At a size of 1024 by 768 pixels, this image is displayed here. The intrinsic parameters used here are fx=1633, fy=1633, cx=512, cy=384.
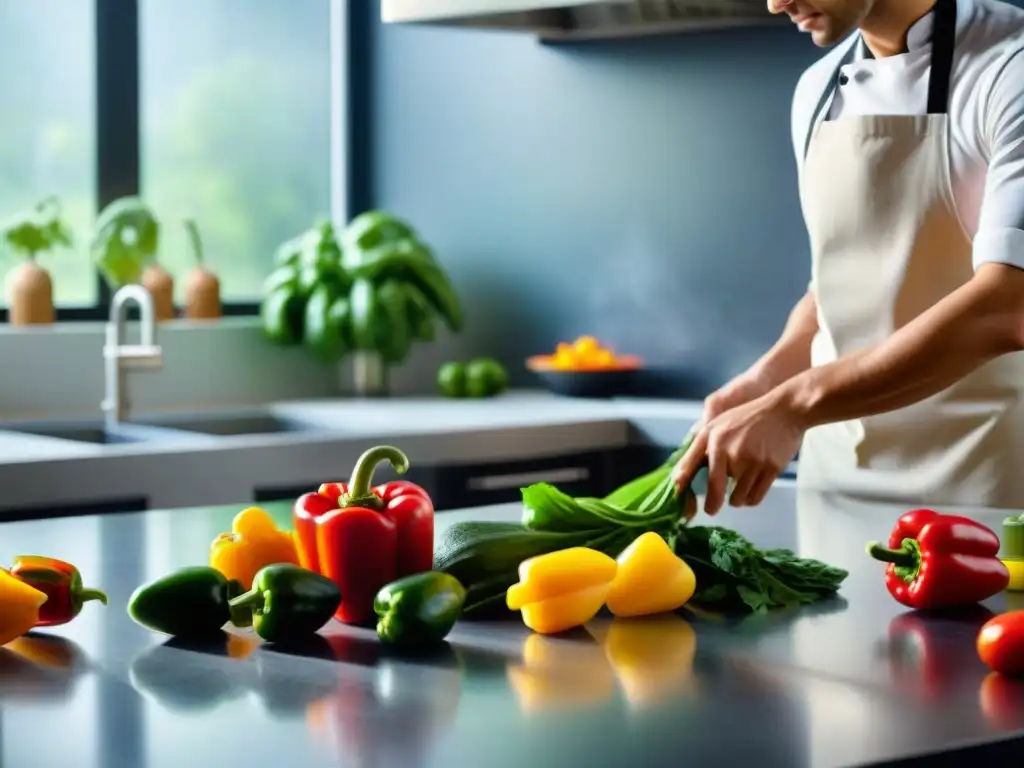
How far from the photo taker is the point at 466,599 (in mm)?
1535

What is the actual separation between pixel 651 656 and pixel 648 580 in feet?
0.51

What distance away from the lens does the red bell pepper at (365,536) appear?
58.7 inches

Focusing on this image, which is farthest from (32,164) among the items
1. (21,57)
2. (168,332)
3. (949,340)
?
(949,340)

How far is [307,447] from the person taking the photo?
117 inches

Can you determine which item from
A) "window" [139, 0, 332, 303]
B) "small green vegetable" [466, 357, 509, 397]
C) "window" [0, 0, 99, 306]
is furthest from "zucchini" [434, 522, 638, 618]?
"window" [139, 0, 332, 303]

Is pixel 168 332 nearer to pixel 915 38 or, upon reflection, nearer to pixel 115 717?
pixel 915 38

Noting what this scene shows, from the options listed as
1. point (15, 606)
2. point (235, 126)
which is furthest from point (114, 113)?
point (15, 606)

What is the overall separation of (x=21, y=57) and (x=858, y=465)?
7.32ft

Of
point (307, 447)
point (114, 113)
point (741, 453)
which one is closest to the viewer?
point (741, 453)

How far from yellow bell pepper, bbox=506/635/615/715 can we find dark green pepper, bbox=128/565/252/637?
26cm

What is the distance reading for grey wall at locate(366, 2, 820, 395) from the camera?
3.52 metres

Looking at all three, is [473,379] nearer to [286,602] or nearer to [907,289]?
[907,289]

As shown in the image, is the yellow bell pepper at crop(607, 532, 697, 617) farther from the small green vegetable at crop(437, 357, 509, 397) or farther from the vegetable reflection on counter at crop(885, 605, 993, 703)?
the small green vegetable at crop(437, 357, 509, 397)

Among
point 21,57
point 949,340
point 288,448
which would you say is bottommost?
point 288,448
